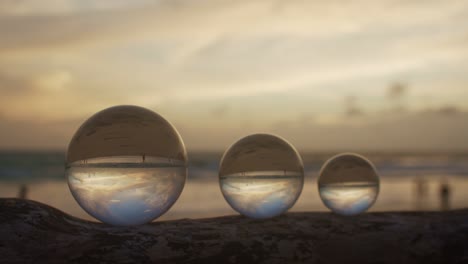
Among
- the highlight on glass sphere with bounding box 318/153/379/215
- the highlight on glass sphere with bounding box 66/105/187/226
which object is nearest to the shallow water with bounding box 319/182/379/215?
the highlight on glass sphere with bounding box 318/153/379/215

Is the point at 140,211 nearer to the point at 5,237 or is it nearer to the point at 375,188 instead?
the point at 5,237

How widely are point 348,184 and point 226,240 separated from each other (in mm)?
2304

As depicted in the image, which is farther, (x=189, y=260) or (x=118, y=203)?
(x=118, y=203)

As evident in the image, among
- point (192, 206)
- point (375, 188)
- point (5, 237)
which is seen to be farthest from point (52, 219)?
point (192, 206)

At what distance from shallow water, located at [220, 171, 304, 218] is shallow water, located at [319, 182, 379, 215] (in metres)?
0.46

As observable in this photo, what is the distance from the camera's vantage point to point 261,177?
431 cm

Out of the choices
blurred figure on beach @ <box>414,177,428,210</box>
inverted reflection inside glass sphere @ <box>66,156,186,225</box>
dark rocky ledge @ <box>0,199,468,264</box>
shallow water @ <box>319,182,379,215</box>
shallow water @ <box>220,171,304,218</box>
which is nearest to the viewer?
dark rocky ledge @ <box>0,199,468,264</box>

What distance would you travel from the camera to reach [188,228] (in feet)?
9.98

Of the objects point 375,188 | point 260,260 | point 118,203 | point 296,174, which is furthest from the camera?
point 375,188

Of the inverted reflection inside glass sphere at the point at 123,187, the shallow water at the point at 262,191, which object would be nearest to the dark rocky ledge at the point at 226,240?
the inverted reflection inside glass sphere at the point at 123,187

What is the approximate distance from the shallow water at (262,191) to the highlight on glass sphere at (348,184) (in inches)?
20.0

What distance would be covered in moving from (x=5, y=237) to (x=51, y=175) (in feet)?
116

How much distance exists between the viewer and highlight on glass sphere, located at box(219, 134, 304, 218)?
4.17 meters

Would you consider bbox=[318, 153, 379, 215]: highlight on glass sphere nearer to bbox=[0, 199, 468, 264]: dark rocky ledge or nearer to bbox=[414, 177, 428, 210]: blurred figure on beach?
bbox=[0, 199, 468, 264]: dark rocky ledge
